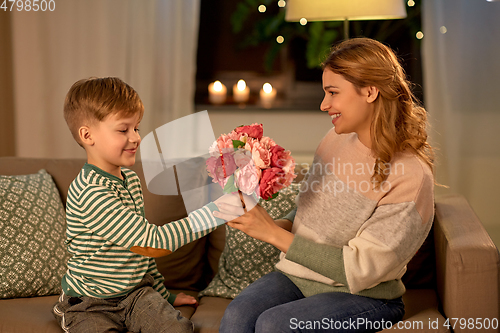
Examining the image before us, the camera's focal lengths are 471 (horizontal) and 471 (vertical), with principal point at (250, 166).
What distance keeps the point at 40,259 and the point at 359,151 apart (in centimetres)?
126

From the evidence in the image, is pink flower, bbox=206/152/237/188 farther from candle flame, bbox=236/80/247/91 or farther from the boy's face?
candle flame, bbox=236/80/247/91

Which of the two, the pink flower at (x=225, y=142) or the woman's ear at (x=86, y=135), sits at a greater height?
the pink flower at (x=225, y=142)

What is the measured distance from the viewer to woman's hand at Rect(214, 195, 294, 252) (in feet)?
4.40

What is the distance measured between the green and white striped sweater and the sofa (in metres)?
0.25

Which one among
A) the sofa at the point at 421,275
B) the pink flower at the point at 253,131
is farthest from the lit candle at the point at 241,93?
the pink flower at the point at 253,131

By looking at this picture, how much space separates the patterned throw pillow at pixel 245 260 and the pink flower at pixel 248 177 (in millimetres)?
663

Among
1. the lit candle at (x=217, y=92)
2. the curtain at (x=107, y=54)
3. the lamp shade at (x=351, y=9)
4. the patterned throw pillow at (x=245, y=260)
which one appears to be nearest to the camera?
the patterned throw pillow at (x=245, y=260)

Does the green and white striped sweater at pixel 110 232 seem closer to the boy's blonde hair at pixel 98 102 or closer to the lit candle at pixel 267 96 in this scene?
the boy's blonde hair at pixel 98 102

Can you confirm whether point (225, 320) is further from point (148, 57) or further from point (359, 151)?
point (148, 57)

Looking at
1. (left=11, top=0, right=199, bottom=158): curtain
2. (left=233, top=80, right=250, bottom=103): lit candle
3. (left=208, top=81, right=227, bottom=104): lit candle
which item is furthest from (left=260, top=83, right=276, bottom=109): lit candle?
(left=11, top=0, right=199, bottom=158): curtain

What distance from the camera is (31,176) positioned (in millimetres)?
1980

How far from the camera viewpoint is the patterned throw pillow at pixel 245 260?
1865mm

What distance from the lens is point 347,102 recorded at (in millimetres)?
1441

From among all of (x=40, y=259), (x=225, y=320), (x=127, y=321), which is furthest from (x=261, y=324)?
(x=40, y=259)
